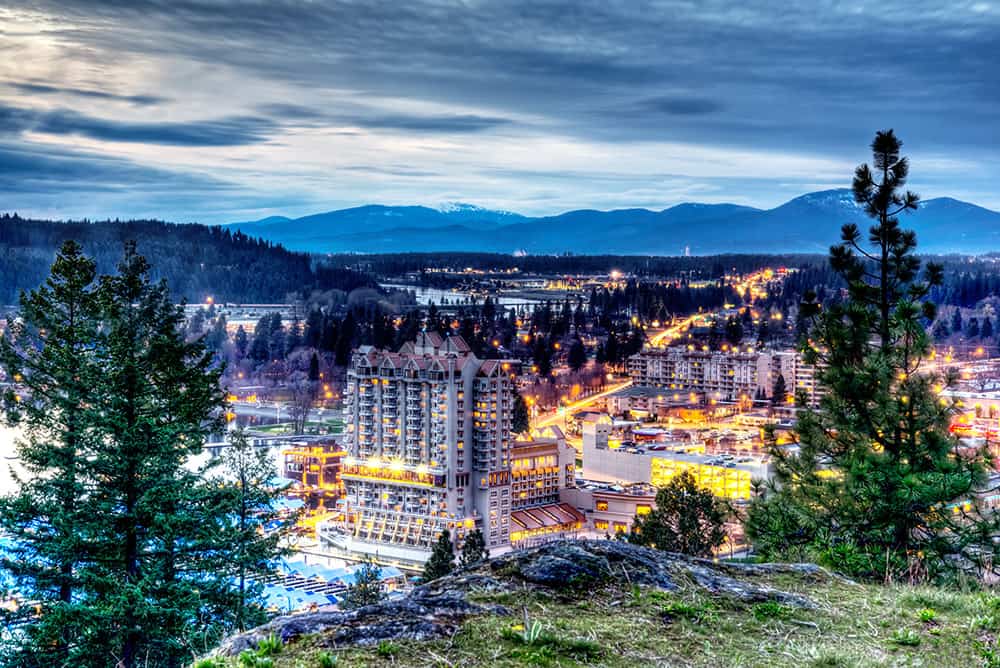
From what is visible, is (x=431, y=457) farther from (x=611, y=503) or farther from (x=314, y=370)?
(x=314, y=370)

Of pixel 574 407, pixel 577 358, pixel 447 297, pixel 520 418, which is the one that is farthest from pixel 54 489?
pixel 447 297

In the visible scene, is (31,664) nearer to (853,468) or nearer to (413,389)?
(853,468)

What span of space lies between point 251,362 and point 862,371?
5411cm

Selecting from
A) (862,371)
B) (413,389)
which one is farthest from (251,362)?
(862,371)

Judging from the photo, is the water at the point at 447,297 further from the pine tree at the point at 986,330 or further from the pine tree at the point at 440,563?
the pine tree at the point at 440,563

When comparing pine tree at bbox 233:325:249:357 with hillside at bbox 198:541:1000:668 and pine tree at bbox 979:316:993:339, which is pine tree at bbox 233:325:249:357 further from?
hillside at bbox 198:541:1000:668

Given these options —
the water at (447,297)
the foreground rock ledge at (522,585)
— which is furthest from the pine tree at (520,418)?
the water at (447,297)

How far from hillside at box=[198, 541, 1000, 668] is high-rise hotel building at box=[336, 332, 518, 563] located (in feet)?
74.5

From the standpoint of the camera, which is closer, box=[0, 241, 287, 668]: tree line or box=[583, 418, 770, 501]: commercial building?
box=[0, 241, 287, 668]: tree line

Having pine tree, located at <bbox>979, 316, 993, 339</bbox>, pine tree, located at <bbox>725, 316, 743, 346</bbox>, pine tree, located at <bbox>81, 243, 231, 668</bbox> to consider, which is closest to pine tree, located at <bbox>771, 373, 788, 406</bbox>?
pine tree, located at <bbox>725, 316, 743, 346</bbox>

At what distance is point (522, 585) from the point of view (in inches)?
124

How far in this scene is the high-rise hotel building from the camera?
26.5 metres

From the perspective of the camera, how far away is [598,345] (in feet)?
202

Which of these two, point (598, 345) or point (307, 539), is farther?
point (598, 345)
